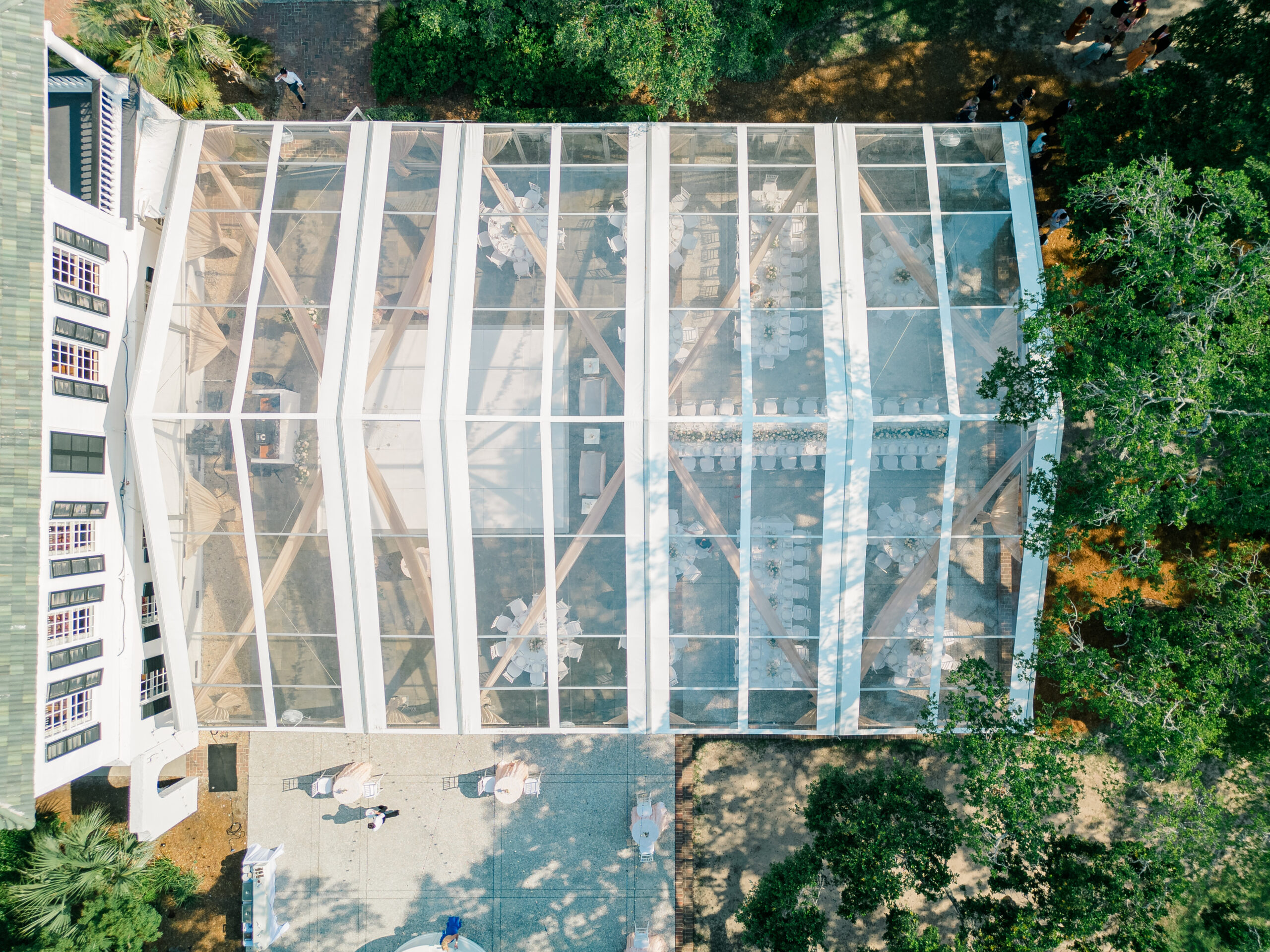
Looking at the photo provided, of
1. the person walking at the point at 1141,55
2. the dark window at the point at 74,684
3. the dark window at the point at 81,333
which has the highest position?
the person walking at the point at 1141,55

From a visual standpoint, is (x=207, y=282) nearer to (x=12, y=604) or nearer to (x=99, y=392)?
(x=99, y=392)

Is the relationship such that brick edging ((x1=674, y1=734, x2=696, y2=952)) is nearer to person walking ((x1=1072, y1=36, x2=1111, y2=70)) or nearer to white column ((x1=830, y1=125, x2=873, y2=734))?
white column ((x1=830, y1=125, x2=873, y2=734))

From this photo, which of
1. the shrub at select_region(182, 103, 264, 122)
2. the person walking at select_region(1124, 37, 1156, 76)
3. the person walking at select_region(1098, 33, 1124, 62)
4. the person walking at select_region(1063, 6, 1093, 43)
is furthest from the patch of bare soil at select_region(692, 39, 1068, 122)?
the shrub at select_region(182, 103, 264, 122)

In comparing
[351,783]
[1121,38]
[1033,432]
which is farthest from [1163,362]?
[351,783]

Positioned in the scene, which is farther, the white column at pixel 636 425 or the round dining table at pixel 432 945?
the round dining table at pixel 432 945

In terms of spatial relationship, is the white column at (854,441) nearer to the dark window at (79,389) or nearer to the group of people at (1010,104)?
the group of people at (1010,104)

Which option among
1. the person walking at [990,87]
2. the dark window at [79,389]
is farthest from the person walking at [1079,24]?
the dark window at [79,389]
